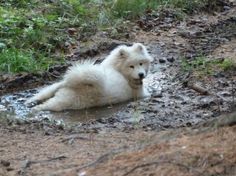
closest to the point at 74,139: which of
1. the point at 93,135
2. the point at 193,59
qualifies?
the point at 93,135

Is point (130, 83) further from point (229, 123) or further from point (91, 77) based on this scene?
point (229, 123)

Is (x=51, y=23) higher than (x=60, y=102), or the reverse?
(x=51, y=23)

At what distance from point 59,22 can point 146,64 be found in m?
3.11

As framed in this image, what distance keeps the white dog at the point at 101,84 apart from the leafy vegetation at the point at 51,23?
4.20ft

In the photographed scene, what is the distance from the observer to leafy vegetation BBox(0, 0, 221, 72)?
8.98m

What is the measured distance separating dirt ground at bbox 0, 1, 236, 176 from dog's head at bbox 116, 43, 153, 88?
0.36 m

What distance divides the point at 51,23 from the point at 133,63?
117 inches

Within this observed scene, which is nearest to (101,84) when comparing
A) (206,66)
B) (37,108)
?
(37,108)

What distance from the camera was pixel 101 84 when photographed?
734 cm

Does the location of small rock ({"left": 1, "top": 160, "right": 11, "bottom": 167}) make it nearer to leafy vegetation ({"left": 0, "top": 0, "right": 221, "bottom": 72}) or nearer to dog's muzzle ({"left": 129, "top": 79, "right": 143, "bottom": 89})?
dog's muzzle ({"left": 129, "top": 79, "right": 143, "bottom": 89})

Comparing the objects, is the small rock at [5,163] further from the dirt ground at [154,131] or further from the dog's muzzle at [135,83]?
the dog's muzzle at [135,83]

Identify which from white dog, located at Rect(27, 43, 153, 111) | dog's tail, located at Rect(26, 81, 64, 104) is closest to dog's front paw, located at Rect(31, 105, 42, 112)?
white dog, located at Rect(27, 43, 153, 111)

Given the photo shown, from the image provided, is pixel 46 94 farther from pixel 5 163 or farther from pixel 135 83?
pixel 5 163

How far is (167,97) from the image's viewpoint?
7582mm
